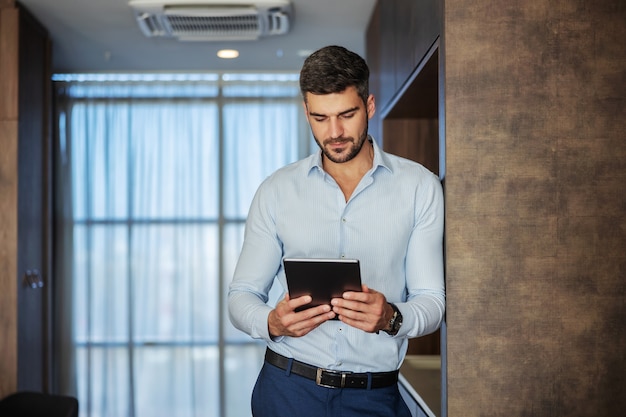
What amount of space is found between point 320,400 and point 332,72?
839mm

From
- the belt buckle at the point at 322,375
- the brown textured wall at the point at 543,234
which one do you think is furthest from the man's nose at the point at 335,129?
the belt buckle at the point at 322,375

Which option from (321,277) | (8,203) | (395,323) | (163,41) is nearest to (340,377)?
(395,323)

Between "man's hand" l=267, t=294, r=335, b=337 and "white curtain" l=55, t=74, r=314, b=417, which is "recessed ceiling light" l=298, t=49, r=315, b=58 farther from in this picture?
"man's hand" l=267, t=294, r=335, b=337

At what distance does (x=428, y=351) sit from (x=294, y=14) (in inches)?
70.2

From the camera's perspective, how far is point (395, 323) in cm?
188

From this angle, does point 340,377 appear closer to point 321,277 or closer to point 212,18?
point 321,277

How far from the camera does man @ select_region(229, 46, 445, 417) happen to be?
6.52 feet

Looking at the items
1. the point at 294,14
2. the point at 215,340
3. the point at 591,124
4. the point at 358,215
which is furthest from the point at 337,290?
the point at 215,340

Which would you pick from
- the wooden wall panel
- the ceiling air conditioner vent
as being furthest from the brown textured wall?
the wooden wall panel

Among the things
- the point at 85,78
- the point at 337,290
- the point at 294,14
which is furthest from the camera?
the point at 85,78

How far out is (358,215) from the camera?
2.06 metres

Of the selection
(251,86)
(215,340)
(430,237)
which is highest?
(251,86)

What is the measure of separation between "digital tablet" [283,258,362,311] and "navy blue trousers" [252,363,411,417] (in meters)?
0.29

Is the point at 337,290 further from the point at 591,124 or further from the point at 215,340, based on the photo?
the point at 215,340
